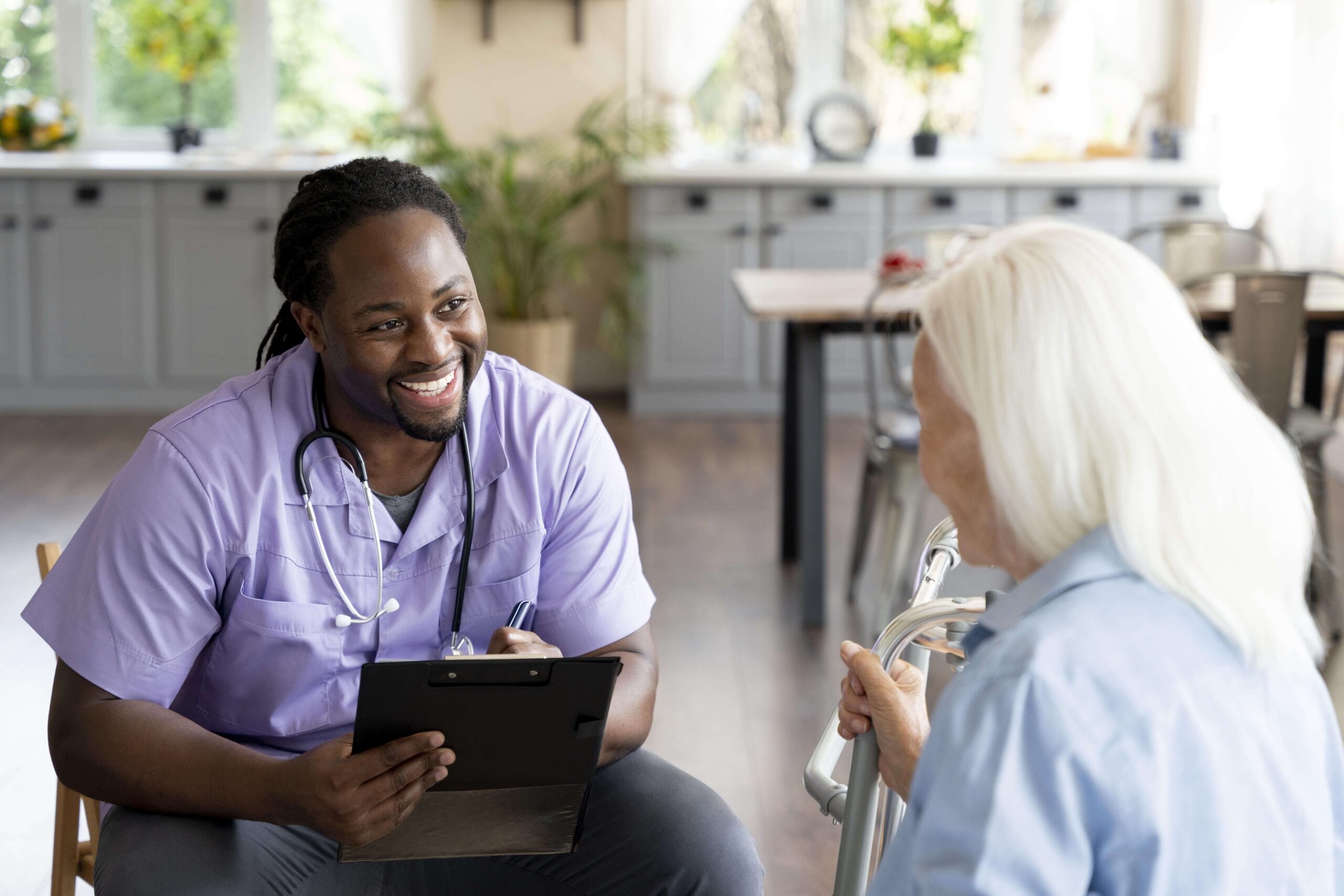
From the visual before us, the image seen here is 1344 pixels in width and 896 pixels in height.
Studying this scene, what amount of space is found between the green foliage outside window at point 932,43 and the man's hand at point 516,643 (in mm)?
4789

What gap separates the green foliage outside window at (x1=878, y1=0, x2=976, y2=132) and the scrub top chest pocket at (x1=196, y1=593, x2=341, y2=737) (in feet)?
15.8

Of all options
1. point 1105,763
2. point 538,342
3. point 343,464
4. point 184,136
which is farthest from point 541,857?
point 184,136

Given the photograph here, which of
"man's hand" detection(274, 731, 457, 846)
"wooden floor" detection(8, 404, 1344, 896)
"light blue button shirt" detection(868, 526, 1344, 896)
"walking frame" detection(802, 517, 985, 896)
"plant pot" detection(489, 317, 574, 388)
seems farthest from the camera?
"plant pot" detection(489, 317, 574, 388)

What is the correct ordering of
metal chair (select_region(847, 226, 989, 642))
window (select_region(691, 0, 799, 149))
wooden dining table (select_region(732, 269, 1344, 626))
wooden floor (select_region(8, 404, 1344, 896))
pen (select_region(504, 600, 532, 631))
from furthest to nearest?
window (select_region(691, 0, 799, 149)), wooden dining table (select_region(732, 269, 1344, 626)), metal chair (select_region(847, 226, 989, 642)), wooden floor (select_region(8, 404, 1344, 896)), pen (select_region(504, 600, 532, 631))

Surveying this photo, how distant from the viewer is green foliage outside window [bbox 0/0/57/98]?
5840 mm

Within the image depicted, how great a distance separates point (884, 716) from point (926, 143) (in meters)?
5.00

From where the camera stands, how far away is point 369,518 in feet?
4.76

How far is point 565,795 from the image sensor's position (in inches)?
53.0

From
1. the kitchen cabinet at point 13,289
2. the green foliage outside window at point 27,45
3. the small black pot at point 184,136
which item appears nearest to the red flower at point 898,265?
the small black pot at point 184,136

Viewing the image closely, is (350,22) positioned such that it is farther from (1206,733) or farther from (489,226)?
(1206,733)

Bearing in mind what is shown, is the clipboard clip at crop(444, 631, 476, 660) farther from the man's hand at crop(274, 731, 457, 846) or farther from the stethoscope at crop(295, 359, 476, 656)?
the man's hand at crop(274, 731, 457, 846)

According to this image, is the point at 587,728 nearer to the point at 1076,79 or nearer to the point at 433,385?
the point at 433,385

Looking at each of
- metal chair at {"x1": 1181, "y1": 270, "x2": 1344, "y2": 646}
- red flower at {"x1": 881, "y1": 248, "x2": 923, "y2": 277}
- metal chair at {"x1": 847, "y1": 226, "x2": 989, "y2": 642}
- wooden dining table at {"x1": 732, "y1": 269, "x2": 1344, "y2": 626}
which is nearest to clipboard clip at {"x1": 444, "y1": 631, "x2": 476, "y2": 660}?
metal chair at {"x1": 847, "y1": 226, "x2": 989, "y2": 642}

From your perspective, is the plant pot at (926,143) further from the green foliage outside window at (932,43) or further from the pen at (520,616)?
the pen at (520,616)
